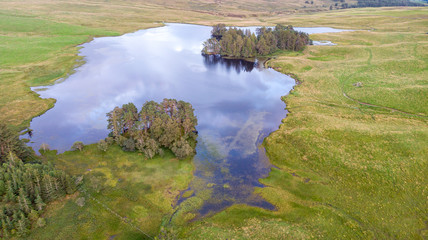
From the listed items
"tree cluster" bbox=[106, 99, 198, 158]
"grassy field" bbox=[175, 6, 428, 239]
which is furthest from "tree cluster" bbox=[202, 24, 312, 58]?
"tree cluster" bbox=[106, 99, 198, 158]

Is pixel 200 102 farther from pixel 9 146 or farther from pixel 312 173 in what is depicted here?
pixel 9 146

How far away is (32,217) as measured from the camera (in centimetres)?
3525

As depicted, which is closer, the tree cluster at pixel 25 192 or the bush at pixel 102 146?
the tree cluster at pixel 25 192

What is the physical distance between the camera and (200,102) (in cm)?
7544

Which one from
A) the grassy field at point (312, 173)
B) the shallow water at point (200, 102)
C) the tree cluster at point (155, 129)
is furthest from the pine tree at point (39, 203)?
the shallow water at point (200, 102)

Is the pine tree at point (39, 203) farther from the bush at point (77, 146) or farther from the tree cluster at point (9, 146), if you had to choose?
the bush at point (77, 146)

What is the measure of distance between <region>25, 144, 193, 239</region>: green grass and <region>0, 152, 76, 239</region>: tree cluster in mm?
1693

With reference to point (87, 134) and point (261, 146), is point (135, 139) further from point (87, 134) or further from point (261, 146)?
point (261, 146)

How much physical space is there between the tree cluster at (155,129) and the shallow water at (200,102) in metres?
4.29

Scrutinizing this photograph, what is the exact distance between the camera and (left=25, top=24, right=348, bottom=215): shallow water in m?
47.9

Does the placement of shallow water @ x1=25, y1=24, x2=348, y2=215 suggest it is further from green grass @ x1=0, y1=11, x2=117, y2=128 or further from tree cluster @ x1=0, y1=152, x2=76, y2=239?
tree cluster @ x1=0, y1=152, x2=76, y2=239

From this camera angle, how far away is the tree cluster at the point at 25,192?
109 feet

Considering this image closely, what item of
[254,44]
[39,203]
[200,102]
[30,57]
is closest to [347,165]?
[200,102]

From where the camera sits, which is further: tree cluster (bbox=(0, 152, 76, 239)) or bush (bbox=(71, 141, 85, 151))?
bush (bbox=(71, 141, 85, 151))
